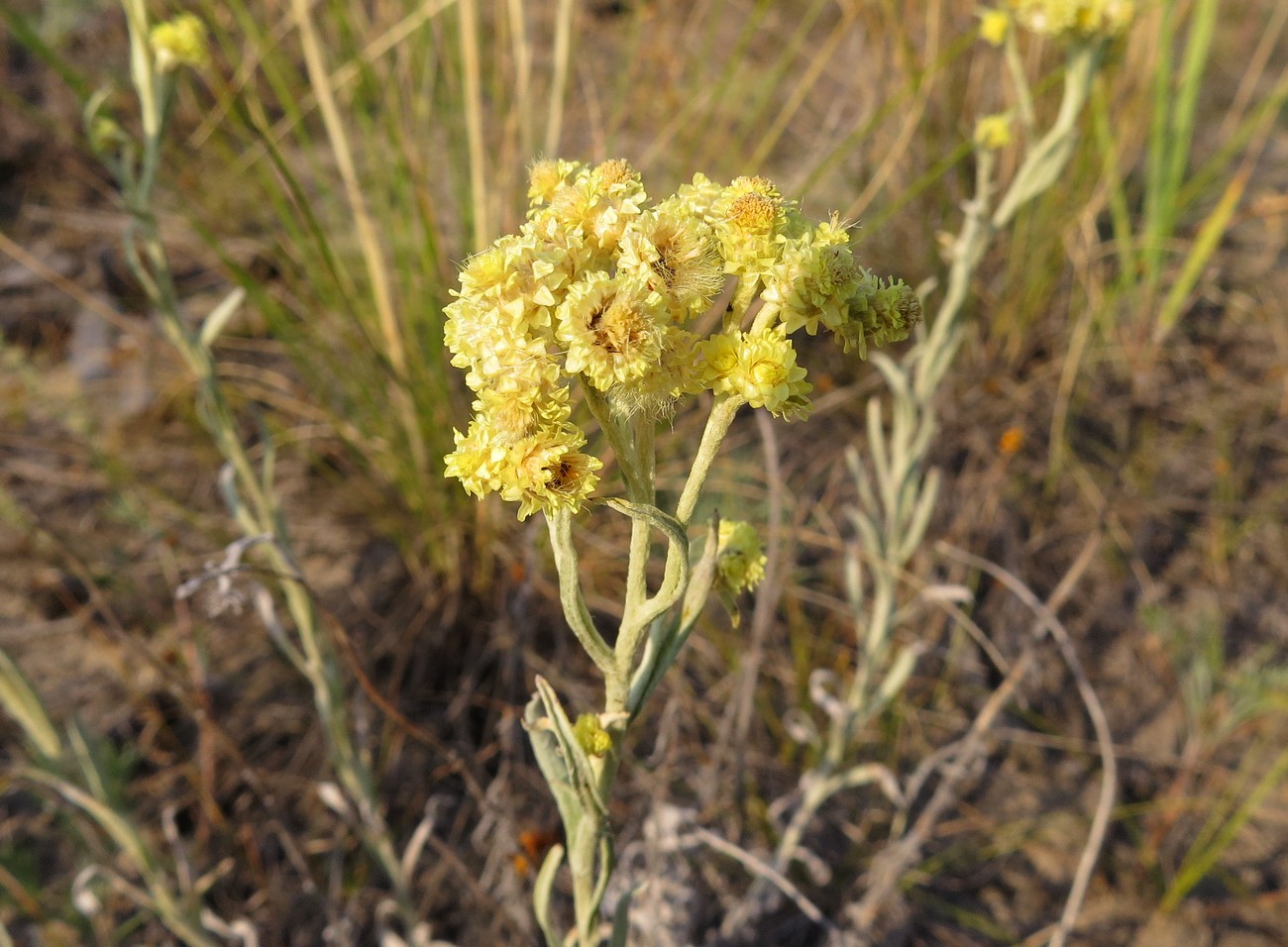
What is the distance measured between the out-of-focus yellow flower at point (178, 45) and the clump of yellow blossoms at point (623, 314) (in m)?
0.94

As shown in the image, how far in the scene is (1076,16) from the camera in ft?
5.16

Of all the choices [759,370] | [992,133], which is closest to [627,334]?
[759,370]

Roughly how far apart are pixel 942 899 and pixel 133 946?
1.70m

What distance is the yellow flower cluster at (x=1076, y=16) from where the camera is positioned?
5.06 feet

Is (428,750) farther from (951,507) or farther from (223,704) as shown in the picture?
(951,507)

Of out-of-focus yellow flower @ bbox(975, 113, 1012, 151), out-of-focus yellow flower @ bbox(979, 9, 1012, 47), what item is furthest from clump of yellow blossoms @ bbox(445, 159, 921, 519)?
out-of-focus yellow flower @ bbox(979, 9, 1012, 47)

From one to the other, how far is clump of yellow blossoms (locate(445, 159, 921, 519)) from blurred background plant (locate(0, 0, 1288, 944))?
713 millimetres

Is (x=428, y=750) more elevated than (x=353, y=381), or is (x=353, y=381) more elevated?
(x=353, y=381)

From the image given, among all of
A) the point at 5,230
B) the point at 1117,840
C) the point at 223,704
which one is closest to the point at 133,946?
the point at 223,704

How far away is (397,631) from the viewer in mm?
2234

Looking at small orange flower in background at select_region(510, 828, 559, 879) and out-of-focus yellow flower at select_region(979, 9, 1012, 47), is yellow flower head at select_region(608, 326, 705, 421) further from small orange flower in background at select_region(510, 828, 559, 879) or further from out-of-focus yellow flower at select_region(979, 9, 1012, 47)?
out-of-focus yellow flower at select_region(979, 9, 1012, 47)

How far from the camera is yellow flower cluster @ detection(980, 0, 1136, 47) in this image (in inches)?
60.7

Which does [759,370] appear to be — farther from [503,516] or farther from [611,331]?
[503,516]

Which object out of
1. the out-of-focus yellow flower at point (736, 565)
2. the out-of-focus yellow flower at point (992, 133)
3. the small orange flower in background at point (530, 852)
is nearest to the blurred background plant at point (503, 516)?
the small orange flower in background at point (530, 852)
